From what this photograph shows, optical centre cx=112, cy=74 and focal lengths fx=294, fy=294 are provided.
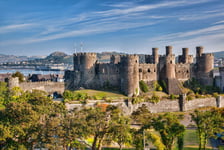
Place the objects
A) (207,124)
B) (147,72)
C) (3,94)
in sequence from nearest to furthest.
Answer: (207,124) < (3,94) < (147,72)

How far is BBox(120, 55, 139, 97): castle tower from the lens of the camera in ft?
168

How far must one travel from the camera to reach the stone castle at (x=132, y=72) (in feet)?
170

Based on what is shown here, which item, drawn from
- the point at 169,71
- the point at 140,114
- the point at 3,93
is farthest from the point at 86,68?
the point at 140,114

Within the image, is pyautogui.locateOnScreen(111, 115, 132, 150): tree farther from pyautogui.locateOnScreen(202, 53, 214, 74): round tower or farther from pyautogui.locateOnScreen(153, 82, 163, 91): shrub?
pyautogui.locateOnScreen(202, 53, 214, 74): round tower

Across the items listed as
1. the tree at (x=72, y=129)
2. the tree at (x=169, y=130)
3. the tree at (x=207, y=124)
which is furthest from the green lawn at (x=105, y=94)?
the tree at (x=72, y=129)

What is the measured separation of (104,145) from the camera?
3362cm

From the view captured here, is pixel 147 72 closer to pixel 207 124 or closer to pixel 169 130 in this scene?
pixel 207 124

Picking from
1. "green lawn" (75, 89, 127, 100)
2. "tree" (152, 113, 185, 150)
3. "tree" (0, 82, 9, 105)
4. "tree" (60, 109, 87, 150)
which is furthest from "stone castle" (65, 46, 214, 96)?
"tree" (60, 109, 87, 150)

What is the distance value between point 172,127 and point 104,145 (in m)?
8.83

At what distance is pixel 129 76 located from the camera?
51.5 metres

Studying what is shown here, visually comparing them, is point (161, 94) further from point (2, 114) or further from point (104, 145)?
point (2, 114)

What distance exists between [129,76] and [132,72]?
899mm

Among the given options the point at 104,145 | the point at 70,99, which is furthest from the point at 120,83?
the point at 104,145

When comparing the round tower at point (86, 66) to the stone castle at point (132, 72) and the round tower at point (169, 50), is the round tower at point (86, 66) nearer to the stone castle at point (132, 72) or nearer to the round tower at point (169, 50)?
the stone castle at point (132, 72)
